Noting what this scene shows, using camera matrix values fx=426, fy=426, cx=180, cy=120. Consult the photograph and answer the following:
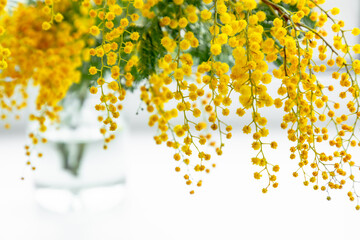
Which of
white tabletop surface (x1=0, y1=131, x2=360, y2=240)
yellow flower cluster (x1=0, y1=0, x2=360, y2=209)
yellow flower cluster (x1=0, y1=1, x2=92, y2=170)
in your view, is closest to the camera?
yellow flower cluster (x1=0, y1=0, x2=360, y2=209)

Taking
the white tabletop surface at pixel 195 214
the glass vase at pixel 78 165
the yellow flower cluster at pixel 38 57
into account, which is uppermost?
the yellow flower cluster at pixel 38 57

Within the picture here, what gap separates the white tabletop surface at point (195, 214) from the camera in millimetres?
754

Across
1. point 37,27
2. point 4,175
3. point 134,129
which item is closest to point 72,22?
point 37,27

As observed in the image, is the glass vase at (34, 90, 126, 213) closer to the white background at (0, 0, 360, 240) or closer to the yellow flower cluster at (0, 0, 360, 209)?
the white background at (0, 0, 360, 240)

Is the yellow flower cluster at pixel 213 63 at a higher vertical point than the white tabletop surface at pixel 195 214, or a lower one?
higher

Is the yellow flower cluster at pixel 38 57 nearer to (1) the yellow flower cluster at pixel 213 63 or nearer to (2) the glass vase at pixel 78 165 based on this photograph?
(1) the yellow flower cluster at pixel 213 63

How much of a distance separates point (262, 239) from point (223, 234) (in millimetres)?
68

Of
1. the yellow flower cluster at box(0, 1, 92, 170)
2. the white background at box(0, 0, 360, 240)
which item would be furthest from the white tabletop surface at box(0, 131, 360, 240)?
the yellow flower cluster at box(0, 1, 92, 170)

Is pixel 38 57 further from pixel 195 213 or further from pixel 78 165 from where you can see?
pixel 195 213

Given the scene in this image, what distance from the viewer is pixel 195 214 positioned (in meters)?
0.81

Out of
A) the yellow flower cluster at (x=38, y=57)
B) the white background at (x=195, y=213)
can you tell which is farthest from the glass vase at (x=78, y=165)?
the yellow flower cluster at (x=38, y=57)

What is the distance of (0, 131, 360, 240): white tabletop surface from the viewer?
75 cm

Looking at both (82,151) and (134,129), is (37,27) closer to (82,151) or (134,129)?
(82,151)

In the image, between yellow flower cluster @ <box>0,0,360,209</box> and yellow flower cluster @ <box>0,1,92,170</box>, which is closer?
yellow flower cluster @ <box>0,0,360,209</box>
